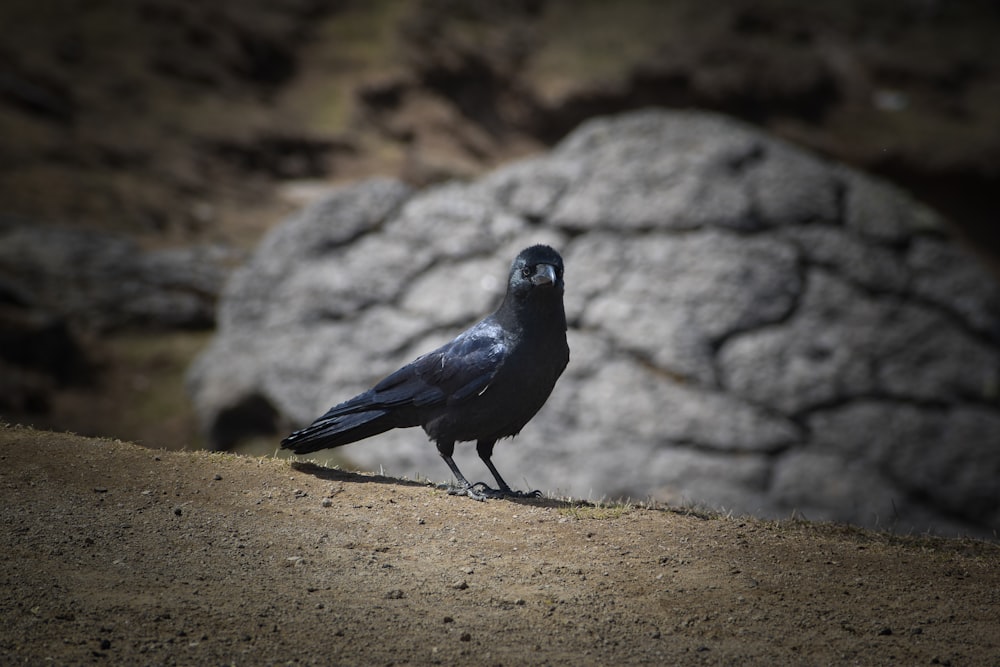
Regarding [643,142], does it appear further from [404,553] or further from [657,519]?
[404,553]

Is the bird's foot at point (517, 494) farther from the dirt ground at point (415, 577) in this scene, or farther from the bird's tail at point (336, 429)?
the bird's tail at point (336, 429)

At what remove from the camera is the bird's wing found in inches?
179

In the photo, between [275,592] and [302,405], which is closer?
[275,592]

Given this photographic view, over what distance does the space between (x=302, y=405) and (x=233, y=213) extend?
532 centimetres

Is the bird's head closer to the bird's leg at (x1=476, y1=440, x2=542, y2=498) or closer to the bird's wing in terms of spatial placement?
the bird's wing

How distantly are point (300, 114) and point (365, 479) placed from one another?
1267 centimetres

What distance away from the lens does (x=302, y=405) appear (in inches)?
360

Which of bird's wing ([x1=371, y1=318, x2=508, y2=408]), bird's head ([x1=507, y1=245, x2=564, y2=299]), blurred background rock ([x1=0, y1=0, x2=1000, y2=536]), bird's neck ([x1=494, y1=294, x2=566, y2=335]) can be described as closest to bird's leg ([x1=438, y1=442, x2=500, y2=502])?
bird's wing ([x1=371, y1=318, x2=508, y2=408])

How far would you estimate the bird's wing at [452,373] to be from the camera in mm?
4551

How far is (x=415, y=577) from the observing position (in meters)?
3.44

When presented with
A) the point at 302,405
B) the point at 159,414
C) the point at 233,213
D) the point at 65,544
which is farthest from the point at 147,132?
the point at 65,544

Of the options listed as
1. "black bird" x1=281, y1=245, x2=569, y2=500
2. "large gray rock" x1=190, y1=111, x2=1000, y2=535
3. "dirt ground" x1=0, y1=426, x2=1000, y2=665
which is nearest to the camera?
"dirt ground" x1=0, y1=426, x2=1000, y2=665

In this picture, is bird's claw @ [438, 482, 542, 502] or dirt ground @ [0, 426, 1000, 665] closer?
dirt ground @ [0, 426, 1000, 665]

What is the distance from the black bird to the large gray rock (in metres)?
3.32
